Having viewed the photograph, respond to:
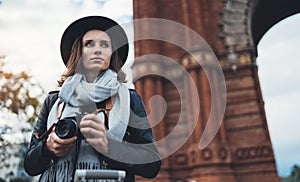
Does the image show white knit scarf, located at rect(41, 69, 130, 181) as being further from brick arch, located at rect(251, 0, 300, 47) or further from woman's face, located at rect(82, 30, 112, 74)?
brick arch, located at rect(251, 0, 300, 47)

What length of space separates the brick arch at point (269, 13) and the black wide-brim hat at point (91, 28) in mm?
7636

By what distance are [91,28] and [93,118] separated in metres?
0.49

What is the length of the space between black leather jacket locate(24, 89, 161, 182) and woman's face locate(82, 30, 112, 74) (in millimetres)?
184

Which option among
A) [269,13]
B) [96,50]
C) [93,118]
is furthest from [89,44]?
[269,13]

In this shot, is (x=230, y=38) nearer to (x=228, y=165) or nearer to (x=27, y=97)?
(x=228, y=165)

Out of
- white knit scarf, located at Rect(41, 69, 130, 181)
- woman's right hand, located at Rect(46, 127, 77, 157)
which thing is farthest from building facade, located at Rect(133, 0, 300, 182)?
woman's right hand, located at Rect(46, 127, 77, 157)

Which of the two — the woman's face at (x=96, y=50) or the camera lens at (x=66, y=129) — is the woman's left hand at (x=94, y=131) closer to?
the camera lens at (x=66, y=129)

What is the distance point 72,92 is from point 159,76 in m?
6.74

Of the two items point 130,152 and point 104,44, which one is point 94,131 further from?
point 104,44

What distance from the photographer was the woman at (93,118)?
3.42ft

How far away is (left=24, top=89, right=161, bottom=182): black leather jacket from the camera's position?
1.07m

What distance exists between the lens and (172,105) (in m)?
7.88

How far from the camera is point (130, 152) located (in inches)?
42.9

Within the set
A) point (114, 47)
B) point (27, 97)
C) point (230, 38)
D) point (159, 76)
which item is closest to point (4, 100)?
point (27, 97)
